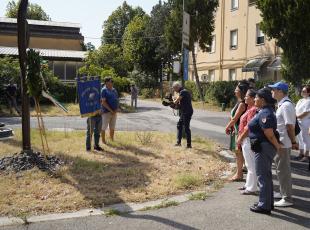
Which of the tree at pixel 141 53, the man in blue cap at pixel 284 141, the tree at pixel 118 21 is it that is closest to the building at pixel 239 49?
the tree at pixel 141 53

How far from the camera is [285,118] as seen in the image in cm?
694

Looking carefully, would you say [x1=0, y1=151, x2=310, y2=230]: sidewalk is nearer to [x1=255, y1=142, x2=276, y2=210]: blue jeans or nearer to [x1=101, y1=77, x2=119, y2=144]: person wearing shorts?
[x1=255, y1=142, x2=276, y2=210]: blue jeans

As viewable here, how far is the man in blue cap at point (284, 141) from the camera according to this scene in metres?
6.80

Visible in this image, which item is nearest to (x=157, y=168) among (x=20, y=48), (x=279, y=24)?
(x=20, y=48)

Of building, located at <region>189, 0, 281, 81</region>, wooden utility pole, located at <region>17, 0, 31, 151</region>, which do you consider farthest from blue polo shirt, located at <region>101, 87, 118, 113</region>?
building, located at <region>189, 0, 281, 81</region>

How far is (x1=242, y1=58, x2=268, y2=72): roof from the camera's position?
30.2 meters

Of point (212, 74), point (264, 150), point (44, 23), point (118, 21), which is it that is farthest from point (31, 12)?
point (264, 150)

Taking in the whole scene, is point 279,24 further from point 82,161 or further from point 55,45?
point 55,45

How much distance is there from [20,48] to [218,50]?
30.1 meters

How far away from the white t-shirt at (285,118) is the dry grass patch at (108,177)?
1776 millimetres

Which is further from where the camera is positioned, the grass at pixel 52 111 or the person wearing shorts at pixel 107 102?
the grass at pixel 52 111

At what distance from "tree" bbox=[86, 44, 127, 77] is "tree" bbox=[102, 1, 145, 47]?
1907 inches

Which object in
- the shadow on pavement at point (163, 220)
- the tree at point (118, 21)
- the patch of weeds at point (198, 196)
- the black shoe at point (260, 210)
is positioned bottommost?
the shadow on pavement at point (163, 220)

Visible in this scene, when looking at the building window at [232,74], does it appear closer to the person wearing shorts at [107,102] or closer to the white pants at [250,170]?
the person wearing shorts at [107,102]
